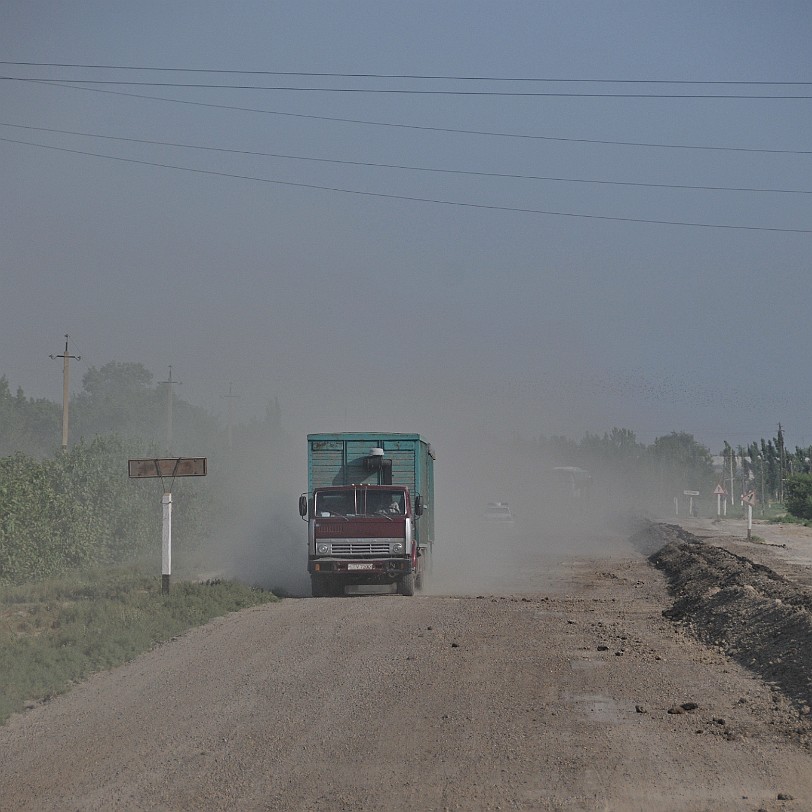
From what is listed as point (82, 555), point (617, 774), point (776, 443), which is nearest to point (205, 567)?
point (82, 555)

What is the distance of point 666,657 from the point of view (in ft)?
46.6

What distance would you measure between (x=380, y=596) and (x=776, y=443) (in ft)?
276

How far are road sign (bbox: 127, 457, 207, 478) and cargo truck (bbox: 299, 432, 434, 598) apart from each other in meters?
2.63

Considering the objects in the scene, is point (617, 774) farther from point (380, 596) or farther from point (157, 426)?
point (157, 426)

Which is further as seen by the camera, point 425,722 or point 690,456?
point 690,456

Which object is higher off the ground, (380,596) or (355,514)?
(355,514)

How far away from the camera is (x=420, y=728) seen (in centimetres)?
963

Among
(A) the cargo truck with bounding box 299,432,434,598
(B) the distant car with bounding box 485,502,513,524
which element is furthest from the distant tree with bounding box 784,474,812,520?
(A) the cargo truck with bounding box 299,432,434,598

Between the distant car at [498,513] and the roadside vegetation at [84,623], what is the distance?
28185 mm

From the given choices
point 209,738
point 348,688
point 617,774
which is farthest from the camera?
point 348,688

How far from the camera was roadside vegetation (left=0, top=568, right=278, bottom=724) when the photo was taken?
12.9 metres

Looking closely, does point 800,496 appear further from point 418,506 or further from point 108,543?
point 418,506

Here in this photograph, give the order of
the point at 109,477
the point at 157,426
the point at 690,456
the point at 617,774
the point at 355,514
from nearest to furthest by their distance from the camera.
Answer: the point at 617,774, the point at 355,514, the point at 109,477, the point at 157,426, the point at 690,456

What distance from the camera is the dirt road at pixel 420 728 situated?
752 cm
